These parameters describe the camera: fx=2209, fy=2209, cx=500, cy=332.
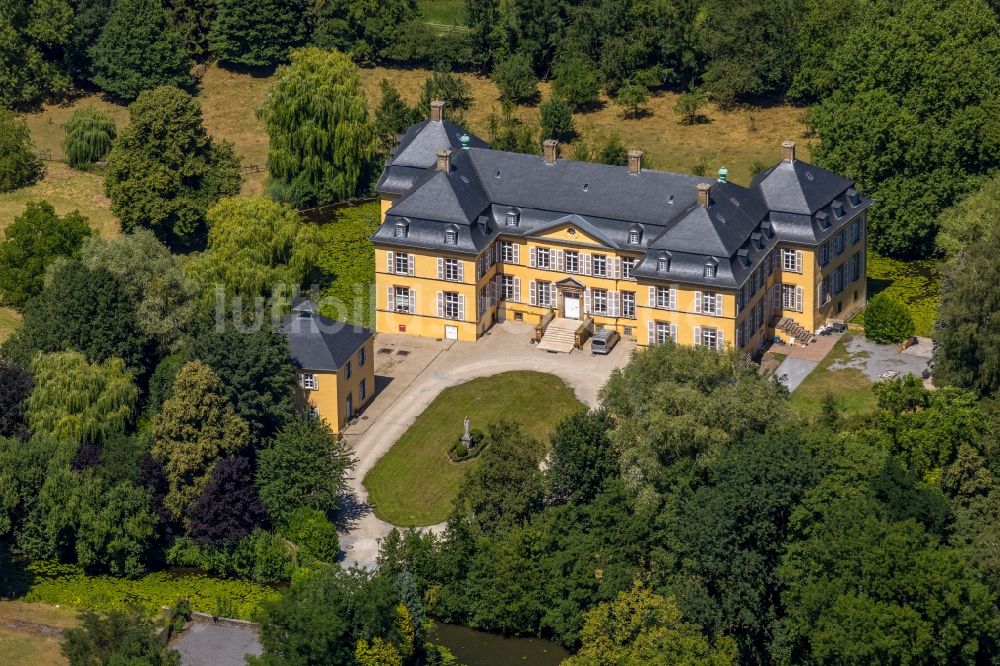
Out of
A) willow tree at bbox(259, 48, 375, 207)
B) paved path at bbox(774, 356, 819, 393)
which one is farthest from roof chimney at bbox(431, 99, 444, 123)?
paved path at bbox(774, 356, 819, 393)

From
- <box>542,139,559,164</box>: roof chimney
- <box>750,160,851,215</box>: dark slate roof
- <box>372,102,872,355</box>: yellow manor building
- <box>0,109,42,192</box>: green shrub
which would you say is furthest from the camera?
<box>0,109,42,192</box>: green shrub

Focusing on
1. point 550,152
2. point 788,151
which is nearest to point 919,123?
point 788,151

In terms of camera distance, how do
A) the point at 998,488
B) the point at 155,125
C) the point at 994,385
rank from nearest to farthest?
1. the point at 998,488
2. the point at 994,385
3. the point at 155,125

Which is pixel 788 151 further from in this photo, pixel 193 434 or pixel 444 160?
pixel 193 434

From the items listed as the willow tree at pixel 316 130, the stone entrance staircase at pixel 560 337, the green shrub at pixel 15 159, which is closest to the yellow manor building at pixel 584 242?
the stone entrance staircase at pixel 560 337

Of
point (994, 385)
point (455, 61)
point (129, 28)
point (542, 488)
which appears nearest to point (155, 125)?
point (129, 28)

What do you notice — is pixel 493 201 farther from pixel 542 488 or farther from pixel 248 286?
pixel 542 488

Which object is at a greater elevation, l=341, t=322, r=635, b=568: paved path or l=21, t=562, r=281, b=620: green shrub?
l=341, t=322, r=635, b=568: paved path

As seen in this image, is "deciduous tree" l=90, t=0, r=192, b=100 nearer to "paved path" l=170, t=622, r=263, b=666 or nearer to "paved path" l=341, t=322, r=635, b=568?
"paved path" l=341, t=322, r=635, b=568
